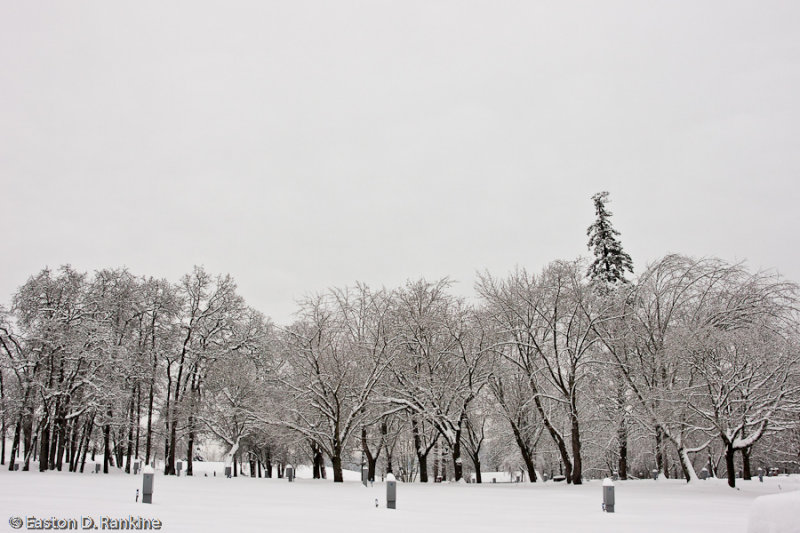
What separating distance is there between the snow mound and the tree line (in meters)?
17.5

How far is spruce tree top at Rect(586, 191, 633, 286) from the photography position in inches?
1645

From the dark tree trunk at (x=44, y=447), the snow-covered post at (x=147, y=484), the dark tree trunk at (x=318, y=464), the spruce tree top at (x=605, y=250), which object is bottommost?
the dark tree trunk at (x=318, y=464)

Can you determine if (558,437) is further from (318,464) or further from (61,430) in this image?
(61,430)

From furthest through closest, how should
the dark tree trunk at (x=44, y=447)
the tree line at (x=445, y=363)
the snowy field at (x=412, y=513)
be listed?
1. the dark tree trunk at (x=44, y=447)
2. the tree line at (x=445, y=363)
3. the snowy field at (x=412, y=513)

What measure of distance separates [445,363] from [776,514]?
2697cm

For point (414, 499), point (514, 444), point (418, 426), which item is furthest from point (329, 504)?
point (514, 444)

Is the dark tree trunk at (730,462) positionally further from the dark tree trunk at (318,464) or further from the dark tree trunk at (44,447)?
the dark tree trunk at (44,447)

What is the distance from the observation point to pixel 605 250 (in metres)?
42.2

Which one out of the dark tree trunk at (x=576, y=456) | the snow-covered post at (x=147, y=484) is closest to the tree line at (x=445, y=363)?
the dark tree trunk at (x=576, y=456)

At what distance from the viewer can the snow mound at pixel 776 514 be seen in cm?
644

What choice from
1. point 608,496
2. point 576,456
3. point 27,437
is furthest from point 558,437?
point 27,437

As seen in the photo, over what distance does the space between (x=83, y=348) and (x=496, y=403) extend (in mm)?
25114

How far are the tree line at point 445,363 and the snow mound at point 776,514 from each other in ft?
57.5

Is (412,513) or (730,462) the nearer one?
(412,513)
